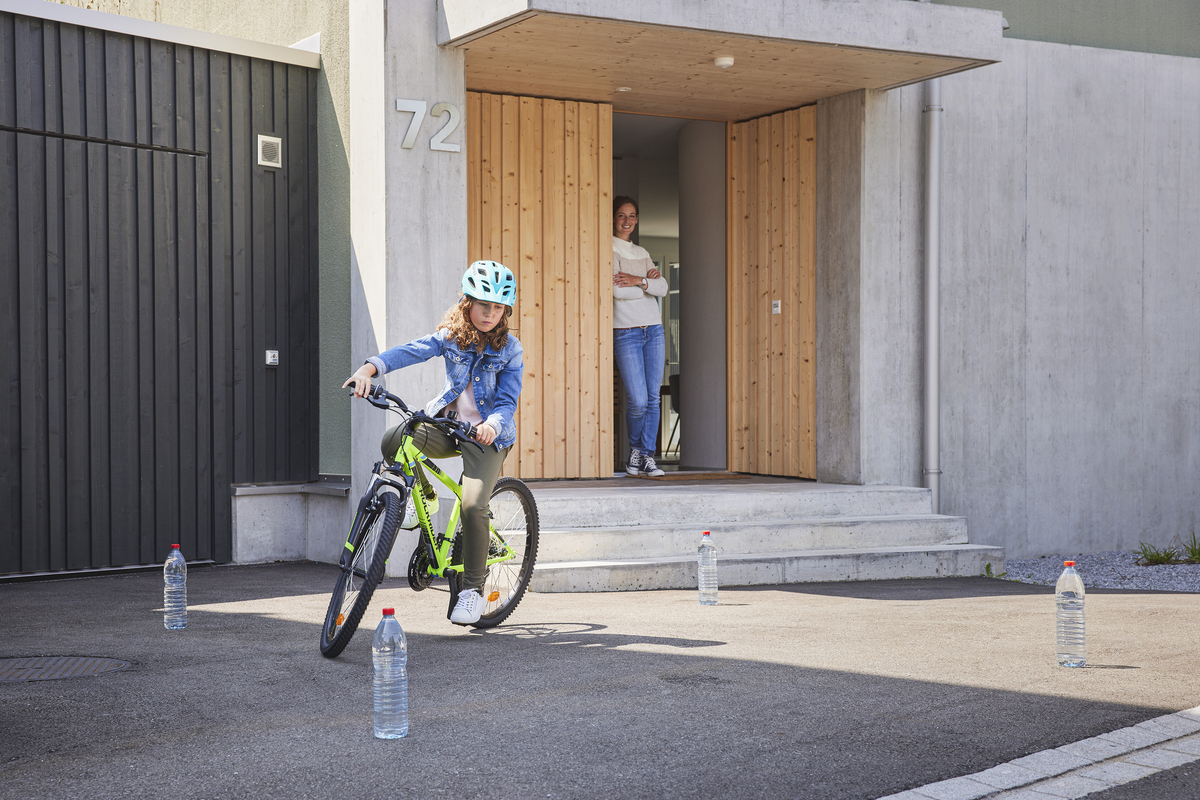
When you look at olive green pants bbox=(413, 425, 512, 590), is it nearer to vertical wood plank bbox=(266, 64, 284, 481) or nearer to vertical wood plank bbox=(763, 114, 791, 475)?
vertical wood plank bbox=(266, 64, 284, 481)

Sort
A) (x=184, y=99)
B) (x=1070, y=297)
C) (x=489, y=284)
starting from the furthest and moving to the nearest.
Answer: (x=1070, y=297) < (x=184, y=99) < (x=489, y=284)

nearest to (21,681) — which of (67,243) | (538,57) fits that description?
(67,243)

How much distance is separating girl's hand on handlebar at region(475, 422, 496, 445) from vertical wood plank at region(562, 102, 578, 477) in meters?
5.46

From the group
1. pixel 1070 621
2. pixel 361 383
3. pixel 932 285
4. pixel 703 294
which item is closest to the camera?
pixel 361 383

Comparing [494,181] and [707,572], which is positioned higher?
[494,181]

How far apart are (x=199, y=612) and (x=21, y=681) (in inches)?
79.4

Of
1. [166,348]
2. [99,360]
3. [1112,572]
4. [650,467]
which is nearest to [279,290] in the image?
[166,348]

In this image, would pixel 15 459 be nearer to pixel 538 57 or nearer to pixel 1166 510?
pixel 538 57

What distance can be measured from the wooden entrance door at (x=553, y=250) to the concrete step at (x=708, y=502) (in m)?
0.61

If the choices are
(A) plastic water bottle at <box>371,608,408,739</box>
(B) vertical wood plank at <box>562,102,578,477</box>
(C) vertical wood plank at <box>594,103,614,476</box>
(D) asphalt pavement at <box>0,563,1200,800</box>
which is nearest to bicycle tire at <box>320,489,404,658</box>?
(D) asphalt pavement at <box>0,563,1200,800</box>

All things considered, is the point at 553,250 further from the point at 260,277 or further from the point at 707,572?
the point at 707,572

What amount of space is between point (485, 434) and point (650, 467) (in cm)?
593

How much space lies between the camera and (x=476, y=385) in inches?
254

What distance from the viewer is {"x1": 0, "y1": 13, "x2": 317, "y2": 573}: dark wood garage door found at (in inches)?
349
